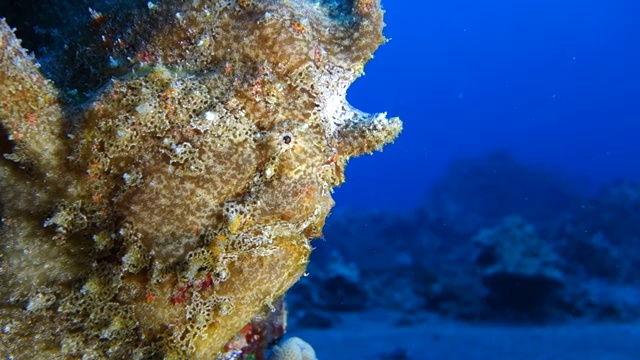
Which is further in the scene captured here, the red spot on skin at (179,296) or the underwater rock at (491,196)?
the underwater rock at (491,196)

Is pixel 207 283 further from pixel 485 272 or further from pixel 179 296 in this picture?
pixel 485 272

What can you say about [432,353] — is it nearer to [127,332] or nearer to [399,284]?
[399,284]

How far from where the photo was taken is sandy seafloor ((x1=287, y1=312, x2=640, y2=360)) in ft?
38.1

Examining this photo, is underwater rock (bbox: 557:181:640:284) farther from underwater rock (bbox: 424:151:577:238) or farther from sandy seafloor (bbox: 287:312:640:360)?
sandy seafloor (bbox: 287:312:640:360)

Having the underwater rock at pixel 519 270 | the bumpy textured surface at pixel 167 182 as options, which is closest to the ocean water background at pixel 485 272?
the underwater rock at pixel 519 270

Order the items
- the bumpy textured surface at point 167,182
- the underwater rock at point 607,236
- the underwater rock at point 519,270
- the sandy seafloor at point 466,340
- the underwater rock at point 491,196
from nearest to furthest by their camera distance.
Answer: the bumpy textured surface at point 167,182 → the sandy seafloor at point 466,340 → the underwater rock at point 519,270 → the underwater rock at point 607,236 → the underwater rock at point 491,196

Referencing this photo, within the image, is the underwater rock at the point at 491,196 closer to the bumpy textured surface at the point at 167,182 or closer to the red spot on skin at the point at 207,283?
the bumpy textured surface at the point at 167,182

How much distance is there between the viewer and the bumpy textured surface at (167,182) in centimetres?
237

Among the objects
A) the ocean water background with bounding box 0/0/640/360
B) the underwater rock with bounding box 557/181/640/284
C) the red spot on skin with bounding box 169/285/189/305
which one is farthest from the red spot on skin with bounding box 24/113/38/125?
the underwater rock with bounding box 557/181/640/284

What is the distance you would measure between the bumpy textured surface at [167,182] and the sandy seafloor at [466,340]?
977 centimetres

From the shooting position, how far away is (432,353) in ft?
39.6

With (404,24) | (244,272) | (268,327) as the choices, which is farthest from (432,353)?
(404,24)

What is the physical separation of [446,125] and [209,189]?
6232cm

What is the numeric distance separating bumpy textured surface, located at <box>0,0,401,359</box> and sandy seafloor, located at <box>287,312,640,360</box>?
9.77 meters
